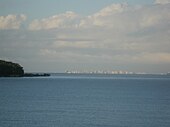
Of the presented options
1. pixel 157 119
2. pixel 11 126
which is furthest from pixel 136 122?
pixel 11 126

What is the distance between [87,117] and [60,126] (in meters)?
11.6

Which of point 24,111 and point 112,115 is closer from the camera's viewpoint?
point 112,115

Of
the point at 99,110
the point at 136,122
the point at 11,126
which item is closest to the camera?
the point at 11,126

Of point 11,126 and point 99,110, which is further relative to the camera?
point 99,110

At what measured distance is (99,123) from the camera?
2714 inches

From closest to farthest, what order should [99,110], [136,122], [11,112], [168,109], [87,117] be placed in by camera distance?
[136,122], [87,117], [11,112], [99,110], [168,109]

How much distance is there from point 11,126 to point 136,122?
2092 centimetres

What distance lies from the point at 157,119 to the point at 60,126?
1970 cm

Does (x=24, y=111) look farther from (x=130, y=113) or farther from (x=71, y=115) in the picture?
(x=130, y=113)

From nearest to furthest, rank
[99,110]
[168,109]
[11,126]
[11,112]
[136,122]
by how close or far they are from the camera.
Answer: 1. [11,126]
2. [136,122]
3. [11,112]
4. [99,110]
5. [168,109]

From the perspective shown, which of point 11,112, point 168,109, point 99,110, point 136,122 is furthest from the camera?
point 168,109

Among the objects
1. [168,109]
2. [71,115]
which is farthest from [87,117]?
[168,109]

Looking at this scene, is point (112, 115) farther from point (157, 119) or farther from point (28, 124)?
point (28, 124)

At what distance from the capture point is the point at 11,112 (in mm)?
82438
